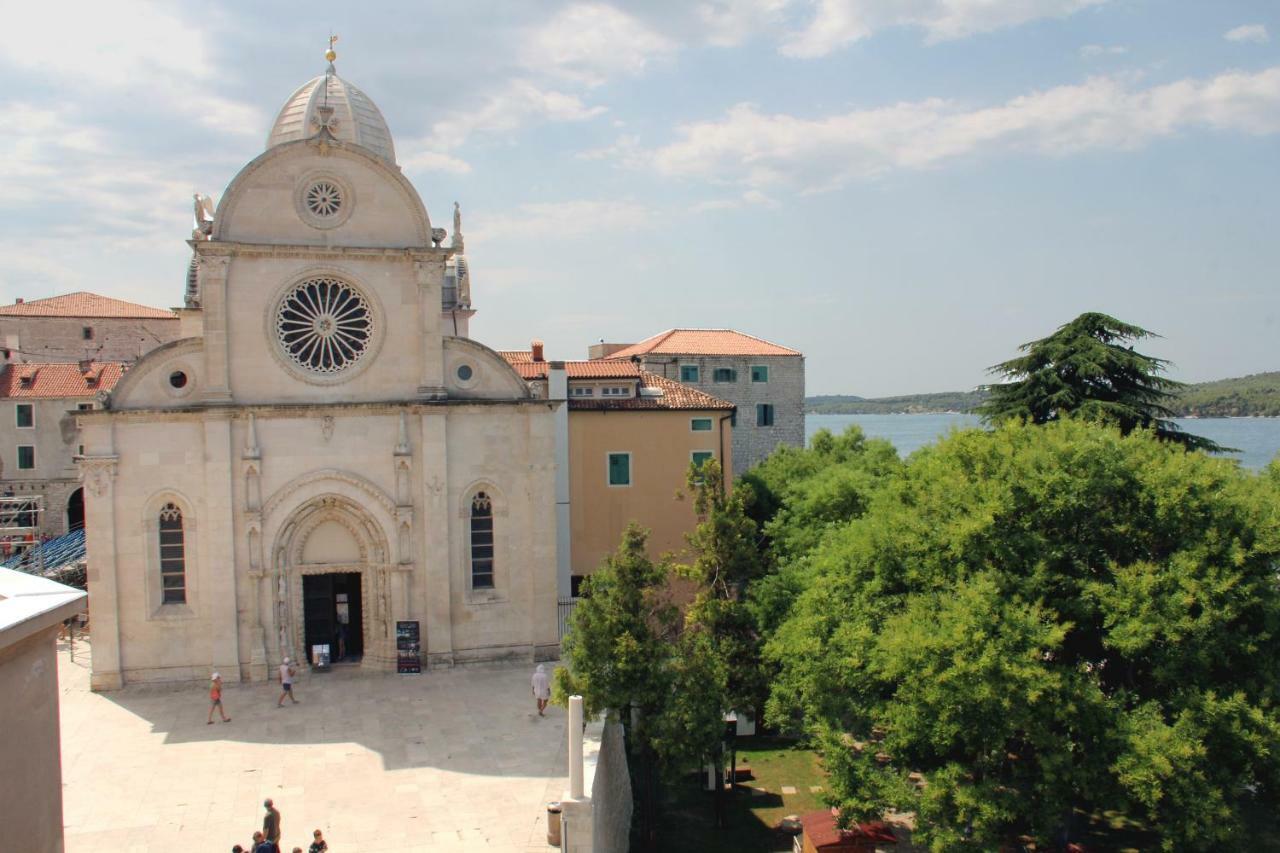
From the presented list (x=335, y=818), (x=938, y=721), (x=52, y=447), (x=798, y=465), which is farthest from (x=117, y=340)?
(x=938, y=721)

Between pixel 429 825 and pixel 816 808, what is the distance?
8.80 metres

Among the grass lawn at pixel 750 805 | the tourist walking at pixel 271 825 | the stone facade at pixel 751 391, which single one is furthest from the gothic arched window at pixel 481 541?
the stone facade at pixel 751 391

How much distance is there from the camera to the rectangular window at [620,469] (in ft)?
102

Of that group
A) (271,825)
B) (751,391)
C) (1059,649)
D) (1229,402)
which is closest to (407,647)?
(271,825)

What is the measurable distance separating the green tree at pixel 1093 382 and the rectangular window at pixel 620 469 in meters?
11.4

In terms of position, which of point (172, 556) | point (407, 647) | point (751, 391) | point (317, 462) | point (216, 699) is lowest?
point (216, 699)

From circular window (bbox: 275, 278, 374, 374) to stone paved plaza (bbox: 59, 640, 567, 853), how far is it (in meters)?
7.99

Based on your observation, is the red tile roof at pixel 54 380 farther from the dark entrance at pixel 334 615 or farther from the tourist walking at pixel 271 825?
the tourist walking at pixel 271 825

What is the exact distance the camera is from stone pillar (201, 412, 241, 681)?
77.0 ft

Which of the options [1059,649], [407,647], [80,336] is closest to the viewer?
[1059,649]

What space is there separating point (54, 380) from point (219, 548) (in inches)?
1285

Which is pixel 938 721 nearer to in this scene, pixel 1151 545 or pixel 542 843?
pixel 1151 545

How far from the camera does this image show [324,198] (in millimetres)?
24359

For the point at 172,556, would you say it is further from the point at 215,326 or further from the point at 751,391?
the point at 751,391
